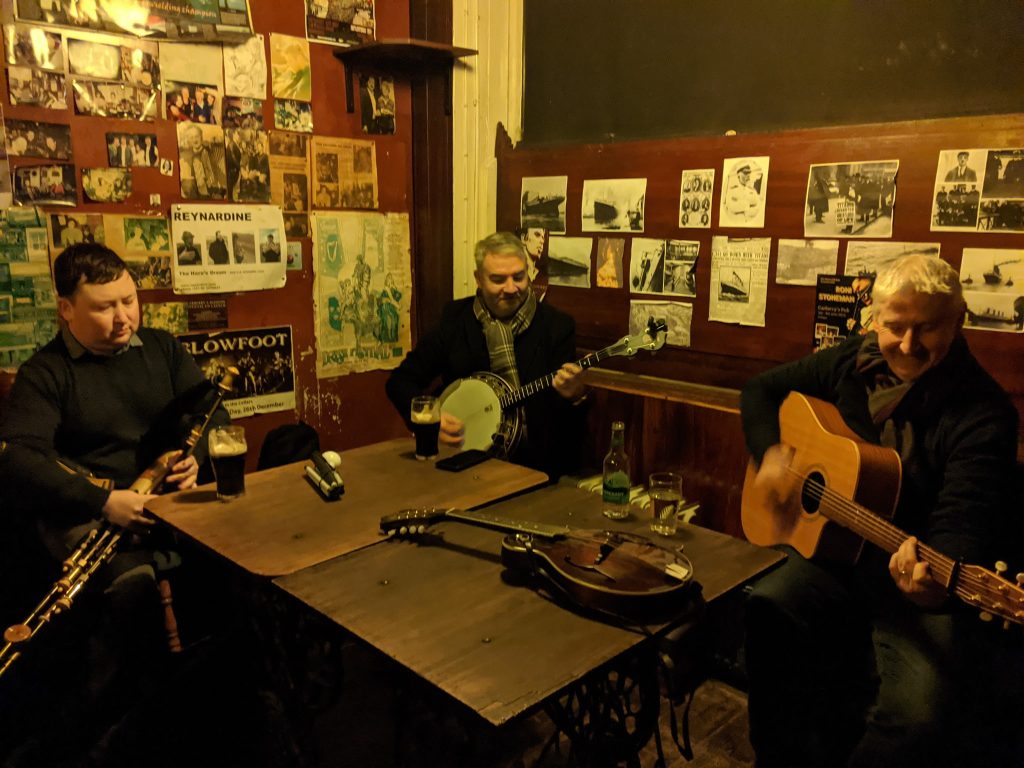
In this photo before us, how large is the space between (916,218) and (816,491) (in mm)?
944

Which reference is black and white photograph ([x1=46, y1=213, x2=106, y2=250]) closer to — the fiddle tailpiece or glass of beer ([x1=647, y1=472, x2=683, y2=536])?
the fiddle tailpiece

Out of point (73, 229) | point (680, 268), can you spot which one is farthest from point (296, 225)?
point (680, 268)

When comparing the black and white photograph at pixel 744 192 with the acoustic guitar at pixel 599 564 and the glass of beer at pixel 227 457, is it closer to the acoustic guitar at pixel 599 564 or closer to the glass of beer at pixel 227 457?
the acoustic guitar at pixel 599 564

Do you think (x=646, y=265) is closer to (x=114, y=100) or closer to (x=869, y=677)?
(x=869, y=677)

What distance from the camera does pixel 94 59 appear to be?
2693 millimetres

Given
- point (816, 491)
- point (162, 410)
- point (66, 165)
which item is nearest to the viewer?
→ point (816, 491)

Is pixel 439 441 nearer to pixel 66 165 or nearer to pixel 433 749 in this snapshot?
pixel 433 749

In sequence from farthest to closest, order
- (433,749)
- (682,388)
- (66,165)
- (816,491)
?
1. (682,388)
2. (66,165)
3. (433,749)
4. (816,491)

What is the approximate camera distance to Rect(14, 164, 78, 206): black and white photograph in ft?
8.59

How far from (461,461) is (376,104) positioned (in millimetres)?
1895

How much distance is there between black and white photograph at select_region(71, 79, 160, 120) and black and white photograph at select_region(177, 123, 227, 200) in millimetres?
125

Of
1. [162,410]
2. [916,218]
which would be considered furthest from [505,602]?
[916,218]

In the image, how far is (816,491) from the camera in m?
2.12

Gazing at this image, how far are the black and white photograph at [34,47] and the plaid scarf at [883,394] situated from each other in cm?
271
